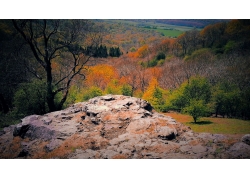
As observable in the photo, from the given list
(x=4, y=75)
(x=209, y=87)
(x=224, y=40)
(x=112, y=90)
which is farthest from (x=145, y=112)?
(x=4, y=75)

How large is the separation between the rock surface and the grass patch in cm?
41

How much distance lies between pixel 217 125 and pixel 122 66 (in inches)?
229

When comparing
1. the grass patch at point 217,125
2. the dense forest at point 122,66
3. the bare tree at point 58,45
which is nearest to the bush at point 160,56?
the dense forest at point 122,66

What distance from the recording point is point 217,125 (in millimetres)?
10461

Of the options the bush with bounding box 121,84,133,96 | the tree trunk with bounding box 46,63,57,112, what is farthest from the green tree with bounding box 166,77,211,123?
the tree trunk with bounding box 46,63,57,112

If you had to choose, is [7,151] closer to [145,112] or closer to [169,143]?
[145,112]

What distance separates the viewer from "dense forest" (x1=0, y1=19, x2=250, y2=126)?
11133 millimetres

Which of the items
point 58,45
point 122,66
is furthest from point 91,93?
point 58,45

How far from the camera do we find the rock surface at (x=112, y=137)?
910cm

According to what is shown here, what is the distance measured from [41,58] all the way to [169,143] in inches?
326

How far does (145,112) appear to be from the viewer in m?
10.7

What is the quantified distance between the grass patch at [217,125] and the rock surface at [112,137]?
1.35 ft

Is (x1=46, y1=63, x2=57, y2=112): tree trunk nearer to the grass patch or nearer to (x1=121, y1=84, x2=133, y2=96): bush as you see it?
(x1=121, y1=84, x2=133, y2=96): bush

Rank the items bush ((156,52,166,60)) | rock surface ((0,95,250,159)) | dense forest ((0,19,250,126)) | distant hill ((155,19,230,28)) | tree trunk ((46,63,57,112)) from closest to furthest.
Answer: rock surface ((0,95,250,159)), distant hill ((155,19,230,28)), dense forest ((0,19,250,126)), tree trunk ((46,63,57,112)), bush ((156,52,166,60))
